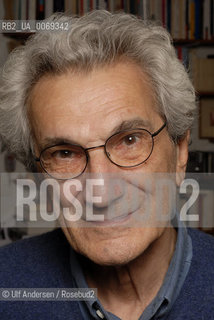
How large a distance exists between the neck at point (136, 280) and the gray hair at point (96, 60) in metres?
0.27

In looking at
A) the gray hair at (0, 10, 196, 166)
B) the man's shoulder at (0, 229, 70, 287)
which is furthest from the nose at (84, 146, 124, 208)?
the man's shoulder at (0, 229, 70, 287)

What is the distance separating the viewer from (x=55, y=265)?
1081 millimetres

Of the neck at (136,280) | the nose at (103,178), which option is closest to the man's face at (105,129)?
the nose at (103,178)

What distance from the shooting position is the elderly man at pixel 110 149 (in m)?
0.87

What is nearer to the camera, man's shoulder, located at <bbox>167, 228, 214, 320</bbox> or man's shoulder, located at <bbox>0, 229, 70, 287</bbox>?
man's shoulder, located at <bbox>167, 228, 214, 320</bbox>

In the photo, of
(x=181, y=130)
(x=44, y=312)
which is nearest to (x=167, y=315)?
(x=44, y=312)

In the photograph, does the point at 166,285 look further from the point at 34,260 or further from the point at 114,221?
the point at 34,260

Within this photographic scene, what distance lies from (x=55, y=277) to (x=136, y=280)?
0.20 meters

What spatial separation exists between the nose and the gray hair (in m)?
0.19

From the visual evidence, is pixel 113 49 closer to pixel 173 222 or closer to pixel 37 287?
pixel 173 222

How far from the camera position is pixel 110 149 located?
2.84ft

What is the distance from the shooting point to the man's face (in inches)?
33.6

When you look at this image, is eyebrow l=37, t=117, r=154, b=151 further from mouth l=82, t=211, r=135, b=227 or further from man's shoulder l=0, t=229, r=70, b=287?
man's shoulder l=0, t=229, r=70, b=287

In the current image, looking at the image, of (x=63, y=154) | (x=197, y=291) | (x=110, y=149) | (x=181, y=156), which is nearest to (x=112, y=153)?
(x=110, y=149)
